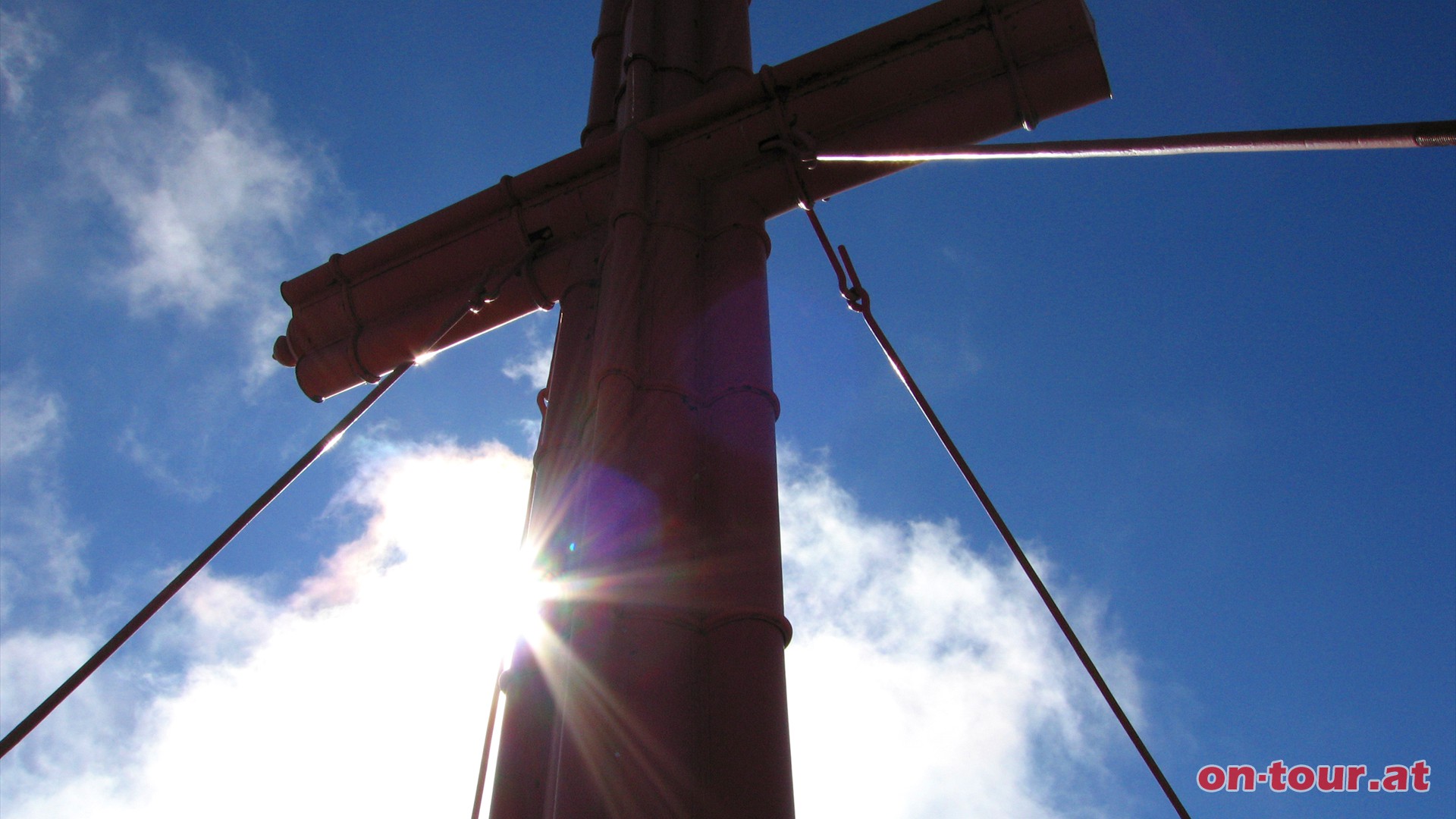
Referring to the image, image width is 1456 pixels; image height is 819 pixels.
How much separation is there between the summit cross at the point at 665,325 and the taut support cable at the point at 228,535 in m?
0.07

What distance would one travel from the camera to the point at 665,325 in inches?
172

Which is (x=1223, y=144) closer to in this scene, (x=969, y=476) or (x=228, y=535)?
(x=969, y=476)

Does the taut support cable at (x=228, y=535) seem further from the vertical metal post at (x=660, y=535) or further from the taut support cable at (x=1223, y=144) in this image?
the taut support cable at (x=1223, y=144)

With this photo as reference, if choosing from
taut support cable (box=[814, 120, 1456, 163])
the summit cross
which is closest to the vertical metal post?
the summit cross

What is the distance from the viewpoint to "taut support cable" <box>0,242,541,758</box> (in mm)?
3961

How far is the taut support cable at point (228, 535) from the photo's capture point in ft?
13.0

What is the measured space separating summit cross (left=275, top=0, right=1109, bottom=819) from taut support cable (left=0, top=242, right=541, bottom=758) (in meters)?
0.07

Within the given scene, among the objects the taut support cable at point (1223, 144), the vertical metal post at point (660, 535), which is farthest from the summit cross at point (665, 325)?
the taut support cable at point (1223, 144)

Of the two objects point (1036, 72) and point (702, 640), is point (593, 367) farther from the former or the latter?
point (1036, 72)

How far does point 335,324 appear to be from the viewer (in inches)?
243

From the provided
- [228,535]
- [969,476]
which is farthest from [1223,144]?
[228,535]

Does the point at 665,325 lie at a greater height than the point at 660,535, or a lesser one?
greater

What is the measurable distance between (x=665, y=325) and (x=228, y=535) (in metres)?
2.10

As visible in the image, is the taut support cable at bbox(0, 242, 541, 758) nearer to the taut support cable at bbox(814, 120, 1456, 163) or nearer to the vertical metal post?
the vertical metal post
